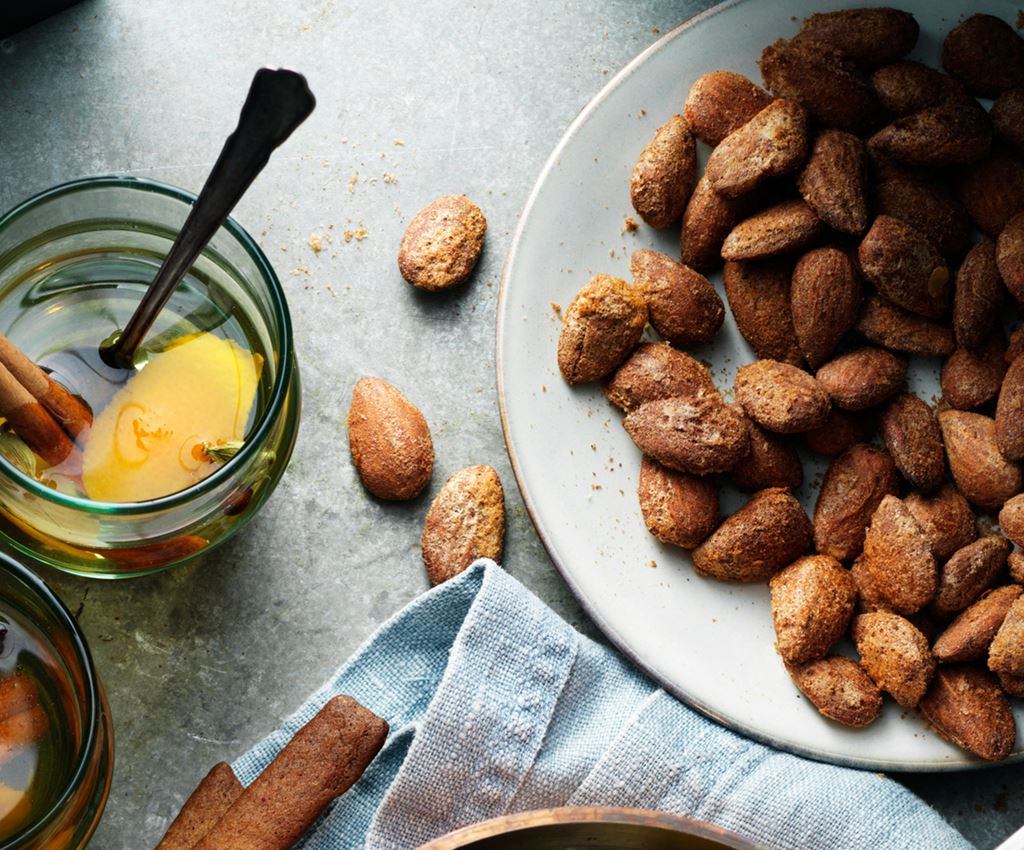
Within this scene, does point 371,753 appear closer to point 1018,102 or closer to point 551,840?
point 551,840

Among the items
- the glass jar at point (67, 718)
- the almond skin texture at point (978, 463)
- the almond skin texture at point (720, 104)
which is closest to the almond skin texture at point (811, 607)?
the almond skin texture at point (978, 463)

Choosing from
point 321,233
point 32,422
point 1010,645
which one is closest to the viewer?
point 32,422

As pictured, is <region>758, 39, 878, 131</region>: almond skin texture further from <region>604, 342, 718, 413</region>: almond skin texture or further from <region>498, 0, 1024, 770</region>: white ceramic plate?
<region>604, 342, 718, 413</region>: almond skin texture

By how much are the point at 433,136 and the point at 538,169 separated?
0.09 metres

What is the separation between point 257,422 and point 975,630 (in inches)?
21.2

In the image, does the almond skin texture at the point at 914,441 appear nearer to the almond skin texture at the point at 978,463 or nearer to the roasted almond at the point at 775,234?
the almond skin texture at the point at 978,463

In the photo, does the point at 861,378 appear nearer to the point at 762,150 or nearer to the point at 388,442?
the point at 762,150

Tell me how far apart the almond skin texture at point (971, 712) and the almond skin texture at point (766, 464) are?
182 millimetres

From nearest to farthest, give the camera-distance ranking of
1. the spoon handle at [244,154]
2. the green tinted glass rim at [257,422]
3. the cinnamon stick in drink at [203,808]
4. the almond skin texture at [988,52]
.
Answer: the spoon handle at [244,154]
the green tinted glass rim at [257,422]
the cinnamon stick in drink at [203,808]
the almond skin texture at [988,52]

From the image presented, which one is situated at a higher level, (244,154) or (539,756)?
(244,154)

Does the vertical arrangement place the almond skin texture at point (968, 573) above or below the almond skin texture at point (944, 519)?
below

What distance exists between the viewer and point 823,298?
0.98m

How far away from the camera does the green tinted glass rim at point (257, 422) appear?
785 mm

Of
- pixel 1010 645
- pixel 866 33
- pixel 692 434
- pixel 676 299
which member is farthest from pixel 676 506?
pixel 866 33
